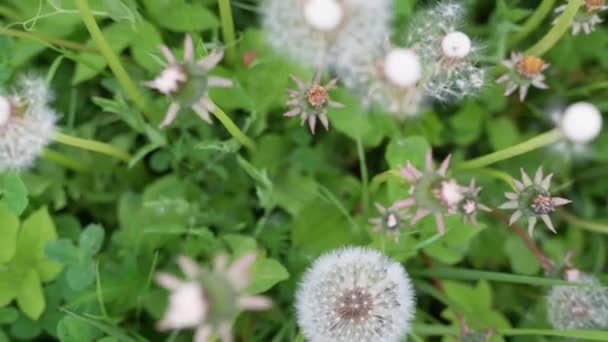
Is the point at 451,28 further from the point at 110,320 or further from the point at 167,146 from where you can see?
the point at 110,320

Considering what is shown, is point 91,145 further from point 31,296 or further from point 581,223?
point 581,223

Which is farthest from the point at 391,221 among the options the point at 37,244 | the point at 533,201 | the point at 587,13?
the point at 37,244

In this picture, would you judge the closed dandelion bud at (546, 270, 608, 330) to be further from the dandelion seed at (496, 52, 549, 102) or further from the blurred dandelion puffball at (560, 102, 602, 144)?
the blurred dandelion puffball at (560, 102, 602, 144)

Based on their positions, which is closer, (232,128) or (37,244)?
(232,128)

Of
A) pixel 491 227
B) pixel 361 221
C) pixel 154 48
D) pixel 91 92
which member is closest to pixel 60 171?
pixel 91 92

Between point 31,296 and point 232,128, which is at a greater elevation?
point 232,128

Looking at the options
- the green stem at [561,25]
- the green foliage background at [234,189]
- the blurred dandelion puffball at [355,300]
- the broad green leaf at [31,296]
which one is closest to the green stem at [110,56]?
the green foliage background at [234,189]

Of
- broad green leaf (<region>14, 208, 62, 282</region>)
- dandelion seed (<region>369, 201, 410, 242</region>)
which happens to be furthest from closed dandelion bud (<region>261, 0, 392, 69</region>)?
broad green leaf (<region>14, 208, 62, 282</region>)
